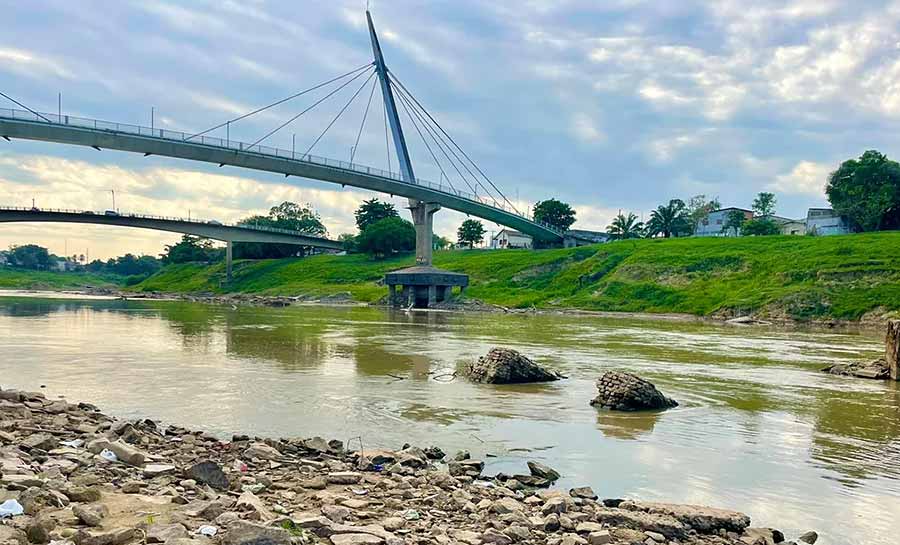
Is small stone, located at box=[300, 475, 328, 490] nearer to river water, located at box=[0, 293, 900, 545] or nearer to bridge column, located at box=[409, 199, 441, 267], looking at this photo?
river water, located at box=[0, 293, 900, 545]

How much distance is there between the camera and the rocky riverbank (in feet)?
23.1

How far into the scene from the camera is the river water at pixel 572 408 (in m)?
11.3

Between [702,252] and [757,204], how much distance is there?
173ft

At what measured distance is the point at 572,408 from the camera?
711 inches

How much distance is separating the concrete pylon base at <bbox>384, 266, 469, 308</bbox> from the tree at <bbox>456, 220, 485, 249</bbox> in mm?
63331

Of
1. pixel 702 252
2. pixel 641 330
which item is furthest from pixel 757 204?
pixel 641 330

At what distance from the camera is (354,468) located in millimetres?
11086

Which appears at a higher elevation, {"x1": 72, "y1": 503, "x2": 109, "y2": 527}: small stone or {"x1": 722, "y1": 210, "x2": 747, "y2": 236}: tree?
{"x1": 722, "y1": 210, "x2": 747, "y2": 236}: tree

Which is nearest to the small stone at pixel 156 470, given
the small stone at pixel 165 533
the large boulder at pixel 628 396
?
the small stone at pixel 165 533

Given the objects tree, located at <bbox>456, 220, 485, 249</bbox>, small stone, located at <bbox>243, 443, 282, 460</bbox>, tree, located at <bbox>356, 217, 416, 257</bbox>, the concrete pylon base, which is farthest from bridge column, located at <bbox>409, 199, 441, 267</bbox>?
small stone, located at <bbox>243, 443, 282, 460</bbox>

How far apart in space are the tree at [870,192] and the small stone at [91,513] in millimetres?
102591

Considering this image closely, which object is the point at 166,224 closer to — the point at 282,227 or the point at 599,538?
the point at 282,227

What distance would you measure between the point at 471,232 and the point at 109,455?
139239 mm

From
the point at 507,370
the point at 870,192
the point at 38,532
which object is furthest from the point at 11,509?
the point at 870,192
